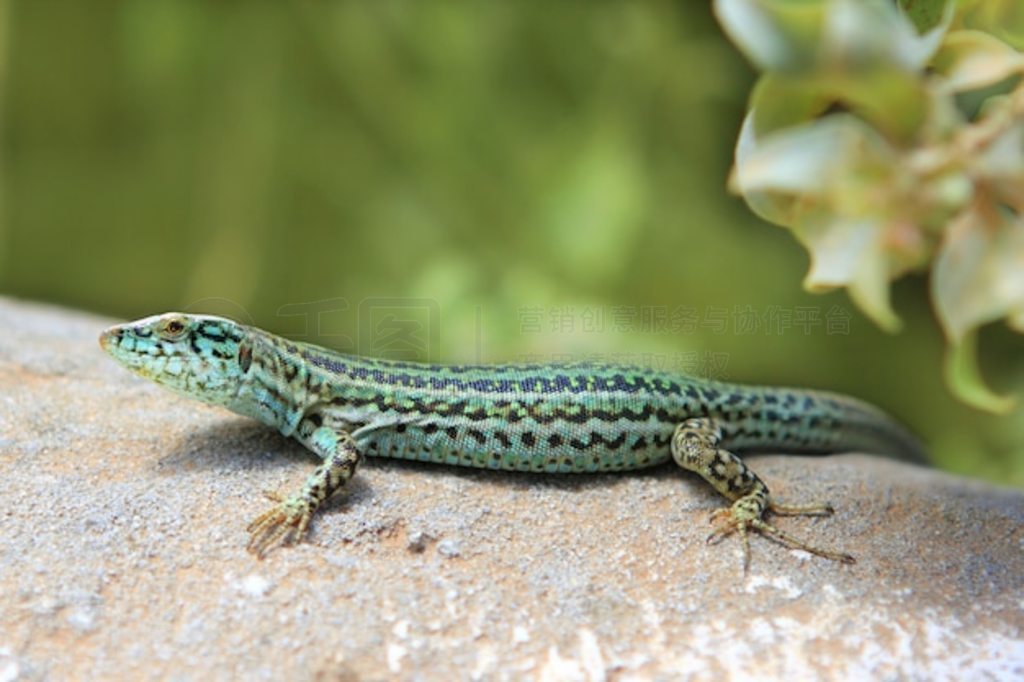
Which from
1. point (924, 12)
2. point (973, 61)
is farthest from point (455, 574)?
point (924, 12)

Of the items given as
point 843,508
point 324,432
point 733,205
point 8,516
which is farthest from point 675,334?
point 8,516

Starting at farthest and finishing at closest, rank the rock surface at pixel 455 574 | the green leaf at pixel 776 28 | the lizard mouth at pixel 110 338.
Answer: the lizard mouth at pixel 110 338
the rock surface at pixel 455 574
the green leaf at pixel 776 28

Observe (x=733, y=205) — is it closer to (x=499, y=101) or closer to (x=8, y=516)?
(x=499, y=101)

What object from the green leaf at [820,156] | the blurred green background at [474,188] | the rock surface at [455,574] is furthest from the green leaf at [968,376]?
the blurred green background at [474,188]

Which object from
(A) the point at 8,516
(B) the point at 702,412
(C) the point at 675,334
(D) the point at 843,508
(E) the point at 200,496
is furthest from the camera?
(C) the point at 675,334

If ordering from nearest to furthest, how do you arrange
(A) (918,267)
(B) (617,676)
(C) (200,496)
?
(A) (918,267) < (B) (617,676) < (C) (200,496)

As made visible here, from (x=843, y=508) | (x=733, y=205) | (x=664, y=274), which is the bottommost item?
(x=843, y=508)

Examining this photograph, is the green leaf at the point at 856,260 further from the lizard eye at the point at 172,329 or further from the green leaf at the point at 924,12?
the lizard eye at the point at 172,329

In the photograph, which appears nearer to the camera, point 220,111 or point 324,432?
point 324,432
